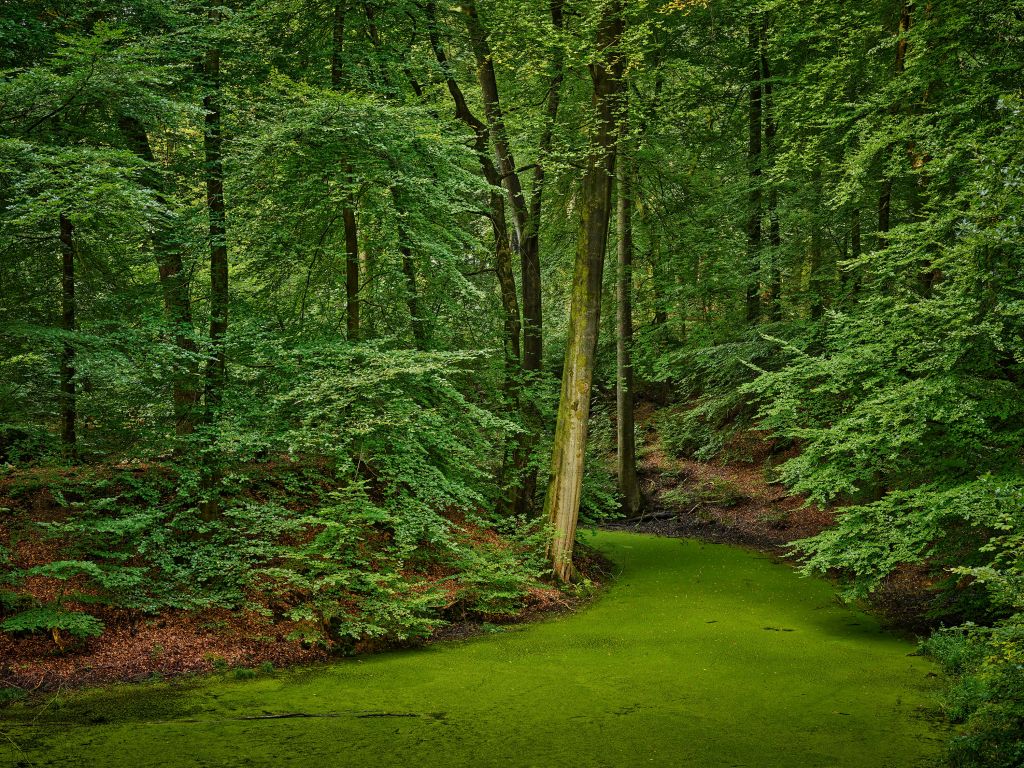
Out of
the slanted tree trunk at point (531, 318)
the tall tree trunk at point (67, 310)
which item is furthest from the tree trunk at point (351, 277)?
the slanted tree trunk at point (531, 318)

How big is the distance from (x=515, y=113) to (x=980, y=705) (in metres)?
8.50

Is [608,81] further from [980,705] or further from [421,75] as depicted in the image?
[980,705]

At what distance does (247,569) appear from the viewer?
6367 millimetres

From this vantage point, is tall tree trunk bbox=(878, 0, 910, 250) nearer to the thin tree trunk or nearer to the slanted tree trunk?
the slanted tree trunk

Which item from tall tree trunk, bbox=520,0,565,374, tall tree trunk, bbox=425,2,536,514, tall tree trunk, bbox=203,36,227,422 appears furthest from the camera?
tall tree trunk, bbox=520,0,565,374

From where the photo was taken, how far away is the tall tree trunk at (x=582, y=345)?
8.90 m

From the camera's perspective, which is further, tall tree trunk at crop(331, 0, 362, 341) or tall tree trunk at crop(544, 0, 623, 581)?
tall tree trunk at crop(544, 0, 623, 581)

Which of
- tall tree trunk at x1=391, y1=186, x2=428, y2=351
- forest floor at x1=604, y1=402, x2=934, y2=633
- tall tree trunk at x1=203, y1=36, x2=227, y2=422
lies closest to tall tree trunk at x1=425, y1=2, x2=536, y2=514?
tall tree trunk at x1=391, y1=186, x2=428, y2=351

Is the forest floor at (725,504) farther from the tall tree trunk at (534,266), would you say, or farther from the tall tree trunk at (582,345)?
the tall tree trunk at (534,266)

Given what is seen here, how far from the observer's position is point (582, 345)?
8.94 meters

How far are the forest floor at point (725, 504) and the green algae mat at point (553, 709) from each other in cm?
411

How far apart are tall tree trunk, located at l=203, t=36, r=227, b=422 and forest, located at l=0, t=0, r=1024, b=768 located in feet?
0.15

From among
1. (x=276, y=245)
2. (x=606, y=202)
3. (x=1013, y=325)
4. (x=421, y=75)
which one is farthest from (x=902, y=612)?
(x=421, y=75)

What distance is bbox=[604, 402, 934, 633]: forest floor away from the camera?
12078mm
